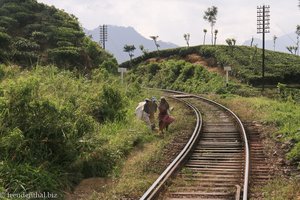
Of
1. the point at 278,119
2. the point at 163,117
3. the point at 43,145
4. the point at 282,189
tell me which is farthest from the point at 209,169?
the point at 278,119

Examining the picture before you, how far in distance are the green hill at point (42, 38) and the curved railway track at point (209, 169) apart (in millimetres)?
16298

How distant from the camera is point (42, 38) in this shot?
3619cm

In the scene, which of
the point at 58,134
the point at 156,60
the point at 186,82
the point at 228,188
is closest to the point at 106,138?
the point at 58,134

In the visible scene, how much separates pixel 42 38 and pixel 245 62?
2829cm

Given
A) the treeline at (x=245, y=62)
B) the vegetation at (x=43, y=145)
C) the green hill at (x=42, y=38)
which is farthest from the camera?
the treeline at (x=245, y=62)

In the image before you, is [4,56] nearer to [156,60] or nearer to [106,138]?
[106,138]

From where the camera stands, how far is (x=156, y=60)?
6650cm

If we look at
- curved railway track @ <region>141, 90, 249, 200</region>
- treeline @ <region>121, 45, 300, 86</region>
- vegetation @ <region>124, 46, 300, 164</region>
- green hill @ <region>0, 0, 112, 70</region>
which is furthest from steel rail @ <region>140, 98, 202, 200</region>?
treeline @ <region>121, 45, 300, 86</region>

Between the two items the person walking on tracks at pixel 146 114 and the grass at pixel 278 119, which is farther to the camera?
the person walking on tracks at pixel 146 114

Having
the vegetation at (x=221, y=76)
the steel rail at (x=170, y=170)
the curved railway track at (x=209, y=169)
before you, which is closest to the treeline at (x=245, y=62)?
the vegetation at (x=221, y=76)

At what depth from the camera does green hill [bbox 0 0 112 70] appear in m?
31.3

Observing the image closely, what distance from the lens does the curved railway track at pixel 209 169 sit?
27.8ft

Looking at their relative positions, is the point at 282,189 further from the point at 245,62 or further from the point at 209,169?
the point at 245,62

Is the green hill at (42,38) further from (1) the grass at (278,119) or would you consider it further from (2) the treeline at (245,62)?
(2) the treeline at (245,62)
